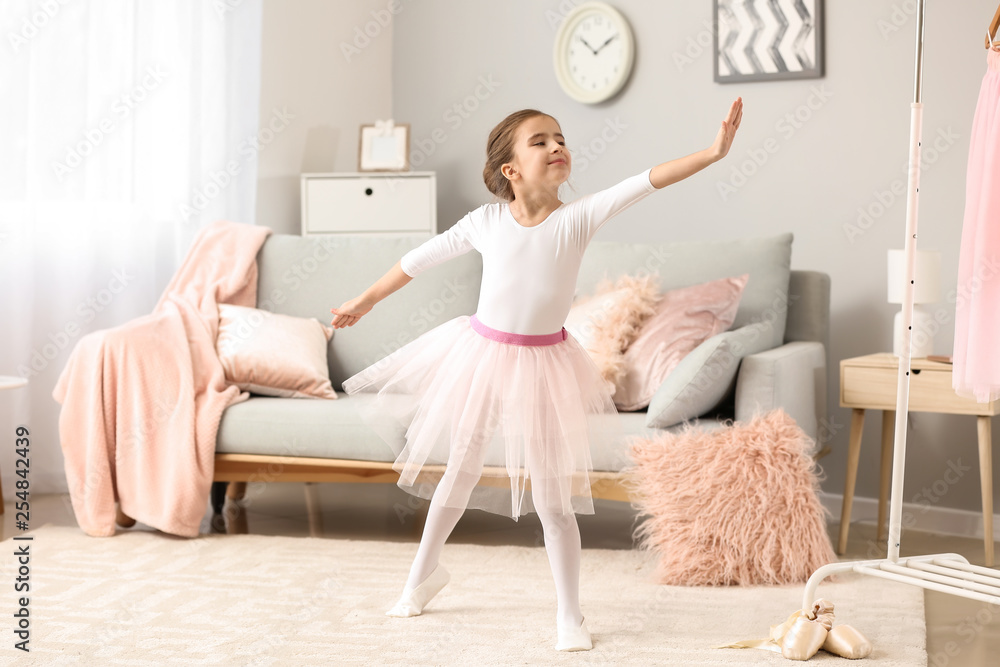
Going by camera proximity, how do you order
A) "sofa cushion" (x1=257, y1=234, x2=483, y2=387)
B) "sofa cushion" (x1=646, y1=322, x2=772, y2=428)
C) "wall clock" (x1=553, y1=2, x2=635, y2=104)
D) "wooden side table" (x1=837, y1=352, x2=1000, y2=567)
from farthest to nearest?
"wall clock" (x1=553, y1=2, x2=635, y2=104) < "sofa cushion" (x1=257, y1=234, x2=483, y2=387) < "wooden side table" (x1=837, y1=352, x2=1000, y2=567) < "sofa cushion" (x1=646, y1=322, x2=772, y2=428)

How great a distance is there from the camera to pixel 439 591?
7.23 feet

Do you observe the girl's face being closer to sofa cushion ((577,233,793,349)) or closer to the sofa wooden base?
the sofa wooden base

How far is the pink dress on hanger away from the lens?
6.24ft

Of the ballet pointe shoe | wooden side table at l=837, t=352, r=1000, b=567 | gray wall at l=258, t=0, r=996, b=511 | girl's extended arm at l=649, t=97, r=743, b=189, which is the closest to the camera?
girl's extended arm at l=649, t=97, r=743, b=189

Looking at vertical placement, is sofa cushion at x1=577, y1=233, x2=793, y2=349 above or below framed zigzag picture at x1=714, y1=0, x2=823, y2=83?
below

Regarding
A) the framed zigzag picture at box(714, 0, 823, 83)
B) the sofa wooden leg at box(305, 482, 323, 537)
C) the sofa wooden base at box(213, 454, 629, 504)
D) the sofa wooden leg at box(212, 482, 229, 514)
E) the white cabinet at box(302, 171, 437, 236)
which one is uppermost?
the framed zigzag picture at box(714, 0, 823, 83)

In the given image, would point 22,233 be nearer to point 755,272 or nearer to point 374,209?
point 374,209

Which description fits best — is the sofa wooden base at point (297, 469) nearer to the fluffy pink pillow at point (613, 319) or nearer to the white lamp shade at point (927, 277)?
the fluffy pink pillow at point (613, 319)

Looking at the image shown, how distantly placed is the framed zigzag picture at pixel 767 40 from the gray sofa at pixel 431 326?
67 centimetres

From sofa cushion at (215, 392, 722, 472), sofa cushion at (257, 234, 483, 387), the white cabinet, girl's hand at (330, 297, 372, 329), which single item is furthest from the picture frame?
girl's hand at (330, 297, 372, 329)

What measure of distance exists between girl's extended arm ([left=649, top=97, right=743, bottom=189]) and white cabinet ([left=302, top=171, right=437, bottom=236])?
81.6 inches

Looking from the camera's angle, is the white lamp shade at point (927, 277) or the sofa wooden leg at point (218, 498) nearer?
the white lamp shade at point (927, 277)

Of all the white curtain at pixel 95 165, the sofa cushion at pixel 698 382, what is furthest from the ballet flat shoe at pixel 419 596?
the white curtain at pixel 95 165

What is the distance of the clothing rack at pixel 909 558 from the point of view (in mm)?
1935
